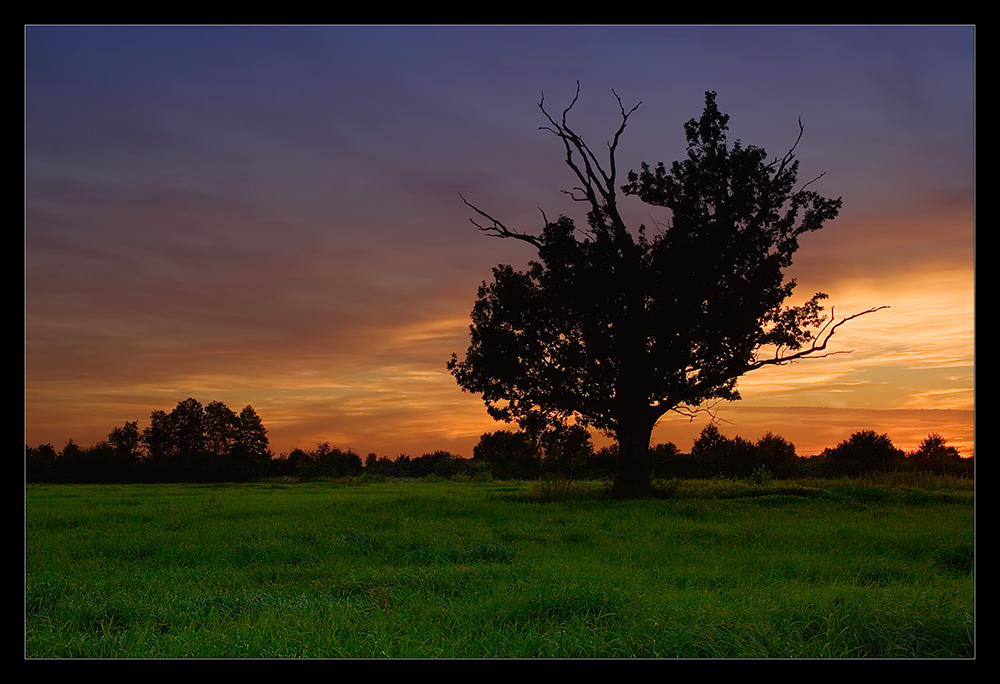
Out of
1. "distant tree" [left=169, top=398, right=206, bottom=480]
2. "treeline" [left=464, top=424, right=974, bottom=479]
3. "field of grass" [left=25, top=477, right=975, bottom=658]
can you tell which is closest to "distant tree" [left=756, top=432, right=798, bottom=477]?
"treeline" [left=464, top=424, right=974, bottom=479]

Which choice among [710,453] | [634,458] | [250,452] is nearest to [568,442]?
[634,458]

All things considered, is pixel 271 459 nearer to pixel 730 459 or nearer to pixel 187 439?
pixel 187 439

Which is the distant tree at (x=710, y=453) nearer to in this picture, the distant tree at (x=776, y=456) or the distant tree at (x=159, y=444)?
the distant tree at (x=776, y=456)

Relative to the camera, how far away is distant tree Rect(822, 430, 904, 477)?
30.7 metres

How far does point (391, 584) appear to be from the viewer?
9398 mm

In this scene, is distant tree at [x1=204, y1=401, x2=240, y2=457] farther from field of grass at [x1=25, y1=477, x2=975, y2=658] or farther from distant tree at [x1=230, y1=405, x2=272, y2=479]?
field of grass at [x1=25, y1=477, x2=975, y2=658]

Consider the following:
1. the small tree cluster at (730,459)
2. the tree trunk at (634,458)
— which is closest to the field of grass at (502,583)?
the tree trunk at (634,458)

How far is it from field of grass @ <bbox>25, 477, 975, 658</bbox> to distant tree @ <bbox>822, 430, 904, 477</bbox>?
38.5 ft

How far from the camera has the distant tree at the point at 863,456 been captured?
30688mm

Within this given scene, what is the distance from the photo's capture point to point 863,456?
35.2 meters

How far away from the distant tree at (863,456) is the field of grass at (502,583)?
11.7 metres
